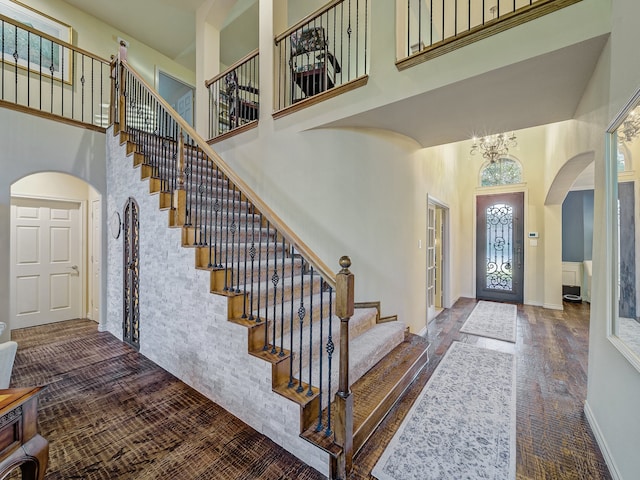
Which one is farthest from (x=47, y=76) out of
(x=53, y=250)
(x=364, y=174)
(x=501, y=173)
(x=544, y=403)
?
(x=501, y=173)

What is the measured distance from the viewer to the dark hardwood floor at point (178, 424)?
1691 mm

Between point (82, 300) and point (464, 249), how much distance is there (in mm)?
7581

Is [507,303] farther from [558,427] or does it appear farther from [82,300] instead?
[82,300]

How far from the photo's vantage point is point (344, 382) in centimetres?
172

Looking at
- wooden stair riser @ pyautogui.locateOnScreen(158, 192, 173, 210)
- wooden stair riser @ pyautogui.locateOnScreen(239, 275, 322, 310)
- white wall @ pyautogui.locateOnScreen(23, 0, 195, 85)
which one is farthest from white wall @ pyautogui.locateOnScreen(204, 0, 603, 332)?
white wall @ pyautogui.locateOnScreen(23, 0, 195, 85)

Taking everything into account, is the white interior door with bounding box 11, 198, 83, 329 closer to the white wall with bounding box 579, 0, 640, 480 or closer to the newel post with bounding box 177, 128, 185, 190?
the newel post with bounding box 177, 128, 185, 190

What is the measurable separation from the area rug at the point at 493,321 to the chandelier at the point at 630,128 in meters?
3.05

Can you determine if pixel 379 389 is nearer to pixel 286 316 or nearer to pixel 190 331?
pixel 286 316

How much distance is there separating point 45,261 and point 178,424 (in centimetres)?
402

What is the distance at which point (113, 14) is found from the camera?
494cm

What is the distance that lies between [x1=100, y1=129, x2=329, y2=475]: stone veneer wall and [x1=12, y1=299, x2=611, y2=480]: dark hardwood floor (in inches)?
4.1

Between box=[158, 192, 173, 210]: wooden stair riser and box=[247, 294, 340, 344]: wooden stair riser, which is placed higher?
box=[158, 192, 173, 210]: wooden stair riser

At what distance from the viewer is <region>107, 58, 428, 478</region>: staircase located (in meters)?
1.73

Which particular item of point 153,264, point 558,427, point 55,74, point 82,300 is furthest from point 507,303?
point 55,74
